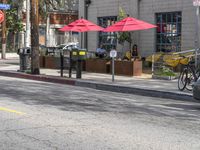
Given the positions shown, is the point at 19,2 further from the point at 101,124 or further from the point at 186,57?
the point at 101,124

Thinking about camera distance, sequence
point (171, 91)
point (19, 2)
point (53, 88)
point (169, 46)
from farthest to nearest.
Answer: point (19, 2) → point (169, 46) → point (53, 88) → point (171, 91)

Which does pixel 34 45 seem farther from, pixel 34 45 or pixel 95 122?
pixel 95 122

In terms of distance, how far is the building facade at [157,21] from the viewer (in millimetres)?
23109

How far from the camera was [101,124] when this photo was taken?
29.9ft

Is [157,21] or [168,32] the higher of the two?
[157,21]

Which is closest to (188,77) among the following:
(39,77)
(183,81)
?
(183,81)

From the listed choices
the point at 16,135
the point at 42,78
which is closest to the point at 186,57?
the point at 42,78

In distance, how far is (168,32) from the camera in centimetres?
2450

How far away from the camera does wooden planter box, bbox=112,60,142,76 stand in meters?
20.0

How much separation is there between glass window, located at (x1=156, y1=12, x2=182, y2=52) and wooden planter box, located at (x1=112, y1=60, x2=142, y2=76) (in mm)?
4537

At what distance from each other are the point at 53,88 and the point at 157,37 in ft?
33.7

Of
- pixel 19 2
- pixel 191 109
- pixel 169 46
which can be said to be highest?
pixel 19 2

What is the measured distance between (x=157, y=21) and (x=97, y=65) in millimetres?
4971

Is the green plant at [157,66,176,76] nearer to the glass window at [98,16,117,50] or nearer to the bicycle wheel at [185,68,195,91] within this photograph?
the bicycle wheel at [185,68,195,91]
